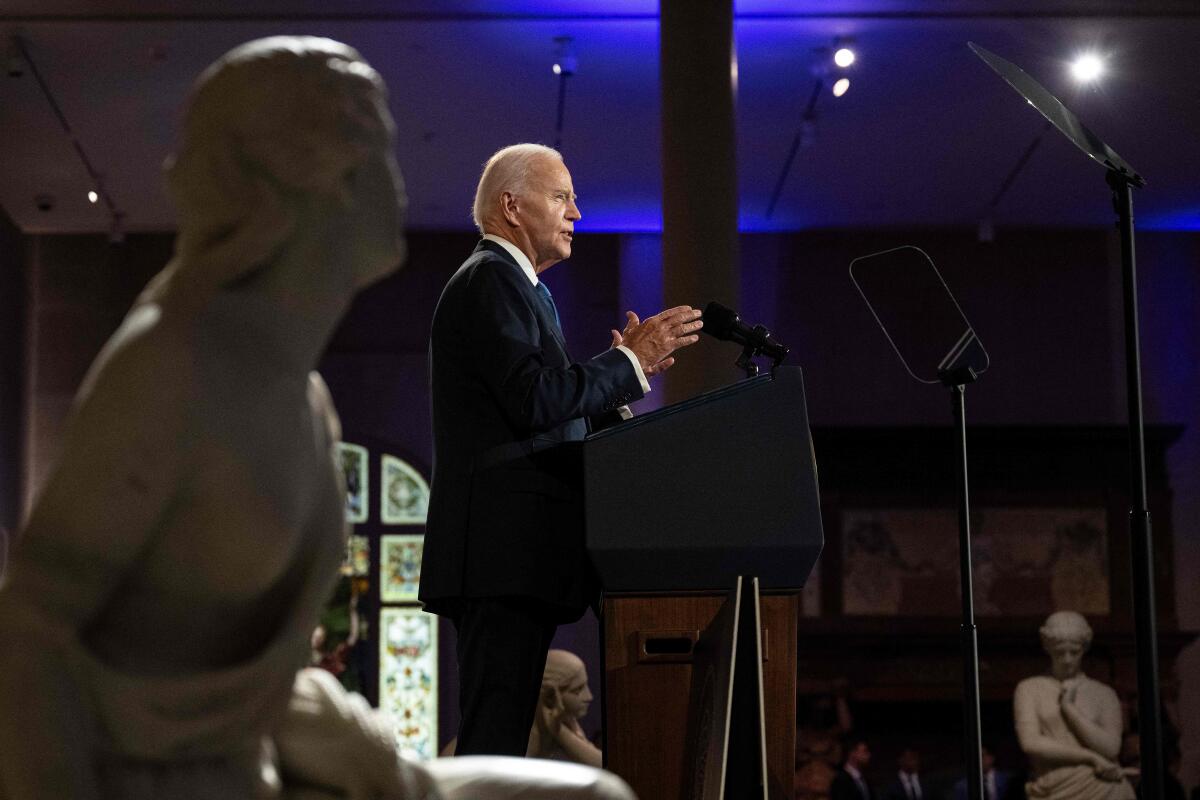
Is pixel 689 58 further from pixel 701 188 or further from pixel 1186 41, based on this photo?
pixel 1186 41

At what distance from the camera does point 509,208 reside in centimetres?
310

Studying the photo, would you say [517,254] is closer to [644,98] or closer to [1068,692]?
[1068,692]

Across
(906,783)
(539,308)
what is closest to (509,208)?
(539,308)

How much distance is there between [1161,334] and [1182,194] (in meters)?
1.39

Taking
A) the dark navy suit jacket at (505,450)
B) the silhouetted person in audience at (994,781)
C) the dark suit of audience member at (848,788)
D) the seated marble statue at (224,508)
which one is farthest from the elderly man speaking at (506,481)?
the silhouetted person in audience at (994,781)

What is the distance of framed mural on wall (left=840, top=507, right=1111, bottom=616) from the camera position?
11648 mm

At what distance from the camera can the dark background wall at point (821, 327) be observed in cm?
1205

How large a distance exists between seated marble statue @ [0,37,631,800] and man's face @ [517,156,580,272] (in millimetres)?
1815

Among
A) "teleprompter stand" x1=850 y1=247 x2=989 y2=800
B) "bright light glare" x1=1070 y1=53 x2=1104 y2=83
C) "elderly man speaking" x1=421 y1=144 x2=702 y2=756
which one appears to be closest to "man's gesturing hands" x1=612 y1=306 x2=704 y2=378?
"elderly man speaking" x1=421 y1=144 x2=702 y2=756

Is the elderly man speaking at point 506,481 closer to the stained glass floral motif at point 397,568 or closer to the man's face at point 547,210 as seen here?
the man's face at point 547,210

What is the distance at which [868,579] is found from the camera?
459 inches

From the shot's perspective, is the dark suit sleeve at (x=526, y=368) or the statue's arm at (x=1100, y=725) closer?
the dark suit sleeve at (x=526, y=368)

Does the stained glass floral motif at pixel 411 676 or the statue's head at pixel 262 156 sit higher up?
the statue's head at pixel 262 156

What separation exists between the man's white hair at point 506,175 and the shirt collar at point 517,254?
0.17ft
